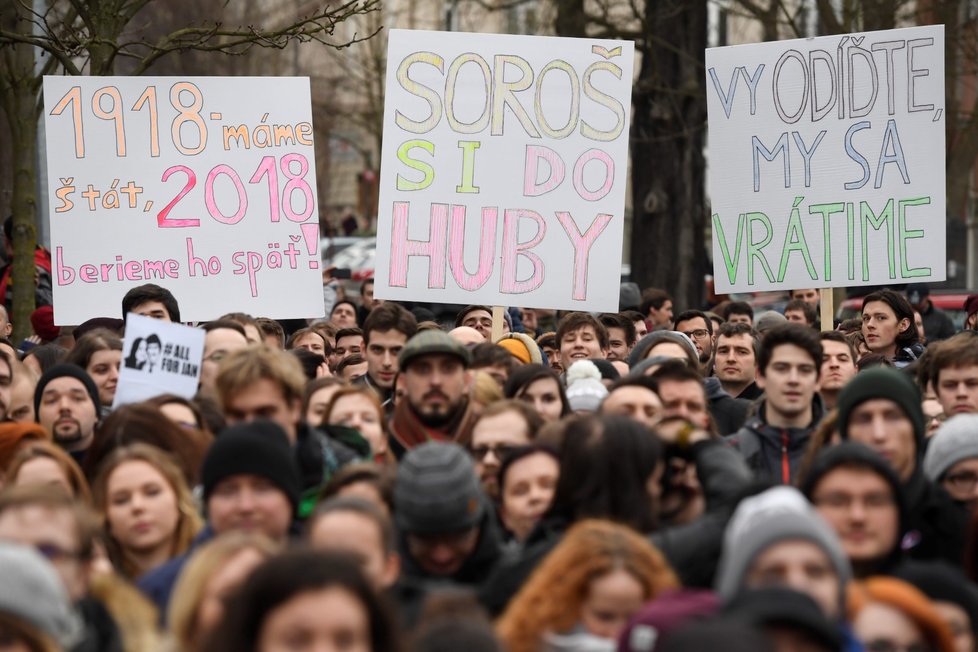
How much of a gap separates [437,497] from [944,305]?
15.8m

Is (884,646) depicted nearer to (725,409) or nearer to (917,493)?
(917,493)

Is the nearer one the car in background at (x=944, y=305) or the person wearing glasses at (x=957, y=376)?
the person wearing glasses at (x=957, y=376)

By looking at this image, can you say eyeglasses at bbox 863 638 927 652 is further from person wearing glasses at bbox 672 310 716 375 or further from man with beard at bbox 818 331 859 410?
person wearing glasses at bbox 672 310 716 375

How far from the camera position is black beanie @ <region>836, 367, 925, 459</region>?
614cm

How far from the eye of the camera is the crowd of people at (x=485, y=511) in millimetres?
3986

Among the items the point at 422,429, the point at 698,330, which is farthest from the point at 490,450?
the point at 698,330

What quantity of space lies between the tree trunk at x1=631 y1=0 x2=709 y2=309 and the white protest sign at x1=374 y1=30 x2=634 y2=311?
28.4 ft

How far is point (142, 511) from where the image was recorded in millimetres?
5684

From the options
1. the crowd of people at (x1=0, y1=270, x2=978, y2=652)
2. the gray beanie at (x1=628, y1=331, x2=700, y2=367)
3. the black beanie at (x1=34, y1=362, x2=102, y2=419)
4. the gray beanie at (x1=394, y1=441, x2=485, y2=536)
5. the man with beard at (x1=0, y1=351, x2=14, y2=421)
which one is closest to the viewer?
the crowd of people at (x1=0, y1=270, x2=978, y2=652)

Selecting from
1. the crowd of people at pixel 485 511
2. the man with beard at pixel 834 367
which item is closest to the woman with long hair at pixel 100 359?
the crowd of people at pixel 485 511

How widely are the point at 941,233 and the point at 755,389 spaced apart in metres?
1.49

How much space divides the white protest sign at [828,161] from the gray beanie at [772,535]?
6.24m

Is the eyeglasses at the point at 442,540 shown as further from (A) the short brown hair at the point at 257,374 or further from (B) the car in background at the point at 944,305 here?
(B) the car in background at the point at 944,305

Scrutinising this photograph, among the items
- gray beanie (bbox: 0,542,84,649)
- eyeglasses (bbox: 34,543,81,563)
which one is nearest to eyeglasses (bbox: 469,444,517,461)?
eyeglasses (bbox: 34,543,81,563)
